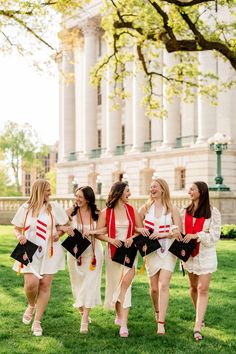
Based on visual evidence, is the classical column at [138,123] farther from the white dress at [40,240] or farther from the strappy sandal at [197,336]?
the strappy sandal at [197,336]

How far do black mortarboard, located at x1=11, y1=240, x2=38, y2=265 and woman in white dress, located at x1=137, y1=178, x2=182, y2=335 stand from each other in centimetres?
161

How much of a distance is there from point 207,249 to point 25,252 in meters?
2.54

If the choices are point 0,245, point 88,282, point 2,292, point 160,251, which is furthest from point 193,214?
point 0,245

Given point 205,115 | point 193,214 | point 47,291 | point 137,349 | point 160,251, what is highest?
point 205,115

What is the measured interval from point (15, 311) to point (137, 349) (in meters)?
3.03

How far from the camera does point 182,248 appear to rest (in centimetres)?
821

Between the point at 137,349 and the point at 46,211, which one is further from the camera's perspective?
the point at 46,211

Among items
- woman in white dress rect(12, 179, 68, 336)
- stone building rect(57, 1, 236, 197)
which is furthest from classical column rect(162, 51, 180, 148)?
woman in white dress rect(12, 179, 68, 336)

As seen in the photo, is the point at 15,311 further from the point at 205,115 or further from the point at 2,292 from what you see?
the point at 205,115

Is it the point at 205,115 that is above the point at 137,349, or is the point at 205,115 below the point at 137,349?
above

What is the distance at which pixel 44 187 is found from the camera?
836 cm

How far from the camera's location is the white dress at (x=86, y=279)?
840 cm

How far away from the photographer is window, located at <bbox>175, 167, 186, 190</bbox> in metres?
49.0

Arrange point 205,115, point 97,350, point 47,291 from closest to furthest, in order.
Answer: point 97,350 < point 47,291 < point 205,115
